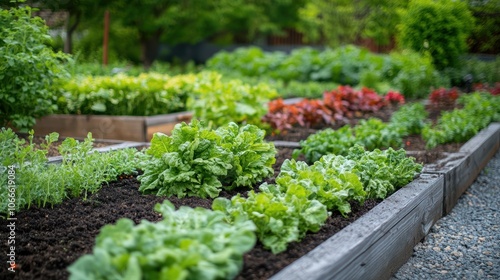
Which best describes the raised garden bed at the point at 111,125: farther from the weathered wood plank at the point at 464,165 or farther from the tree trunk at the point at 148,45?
the tree trunk at the point at 148,45

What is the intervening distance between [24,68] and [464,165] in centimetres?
383

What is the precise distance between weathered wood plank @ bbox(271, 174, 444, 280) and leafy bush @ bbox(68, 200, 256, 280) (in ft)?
0.75

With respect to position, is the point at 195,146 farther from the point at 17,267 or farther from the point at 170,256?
the point at 170,256

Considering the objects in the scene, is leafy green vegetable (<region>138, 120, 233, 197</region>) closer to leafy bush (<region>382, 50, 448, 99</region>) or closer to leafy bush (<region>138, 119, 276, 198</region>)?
leafy bush (<region>138, 119, 276, 198</region>)

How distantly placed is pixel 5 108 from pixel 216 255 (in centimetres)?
401

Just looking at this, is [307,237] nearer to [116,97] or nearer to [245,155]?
[245,155]

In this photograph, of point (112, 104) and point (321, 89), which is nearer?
point (112, 104)

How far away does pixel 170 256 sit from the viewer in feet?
6.38

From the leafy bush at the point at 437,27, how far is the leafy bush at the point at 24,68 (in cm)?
820

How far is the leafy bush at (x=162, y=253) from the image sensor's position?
75.2 inches

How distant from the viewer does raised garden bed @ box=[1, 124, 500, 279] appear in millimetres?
2445

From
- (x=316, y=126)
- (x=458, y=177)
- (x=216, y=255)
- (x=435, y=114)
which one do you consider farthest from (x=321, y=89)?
(x=216, y=255)

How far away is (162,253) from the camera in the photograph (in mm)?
1928

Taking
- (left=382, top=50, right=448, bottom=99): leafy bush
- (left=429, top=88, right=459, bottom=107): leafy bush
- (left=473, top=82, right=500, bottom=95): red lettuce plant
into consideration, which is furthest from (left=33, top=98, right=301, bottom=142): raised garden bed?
(left=473, top=82, right=500, bottom=95): red lettuce plant
